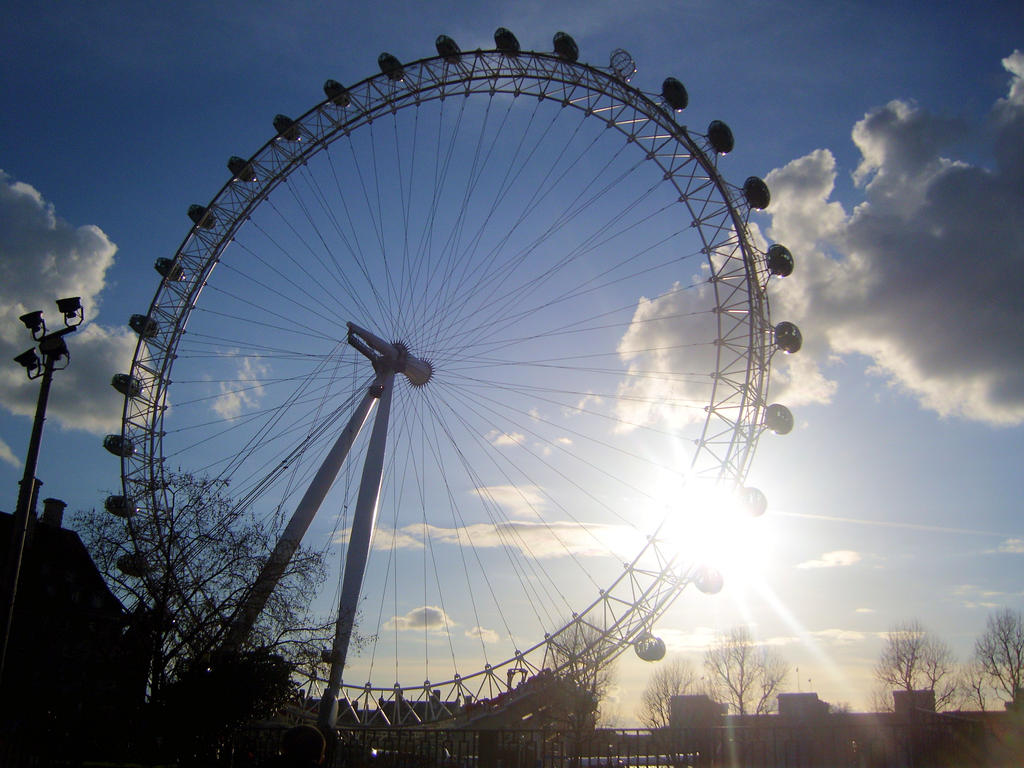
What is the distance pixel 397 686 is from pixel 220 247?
23087 millimetres

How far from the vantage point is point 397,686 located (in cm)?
3556

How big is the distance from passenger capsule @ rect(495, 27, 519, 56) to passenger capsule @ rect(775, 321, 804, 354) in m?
16.8

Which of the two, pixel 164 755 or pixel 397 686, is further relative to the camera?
pixel 397 686

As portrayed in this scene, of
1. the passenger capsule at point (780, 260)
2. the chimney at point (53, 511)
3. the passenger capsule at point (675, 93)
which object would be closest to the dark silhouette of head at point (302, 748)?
the passenger capsule at point (780, 260)

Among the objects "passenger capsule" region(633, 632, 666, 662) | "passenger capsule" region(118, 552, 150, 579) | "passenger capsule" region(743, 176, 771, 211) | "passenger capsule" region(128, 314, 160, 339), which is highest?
"passenger capsule" region(743, 176, 771, 211)

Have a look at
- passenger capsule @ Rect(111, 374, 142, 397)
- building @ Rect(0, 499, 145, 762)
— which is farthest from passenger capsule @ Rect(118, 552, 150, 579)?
passenger capsule @ Rect(111, 374, 142, 397)

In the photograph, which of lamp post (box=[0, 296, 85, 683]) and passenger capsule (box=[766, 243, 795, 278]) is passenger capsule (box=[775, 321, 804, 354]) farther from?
lamp post (box=[0, 296, 85, 683])

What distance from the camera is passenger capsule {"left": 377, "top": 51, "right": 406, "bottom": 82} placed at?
37312 mm

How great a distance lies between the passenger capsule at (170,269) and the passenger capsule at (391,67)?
Answer: 1442cm

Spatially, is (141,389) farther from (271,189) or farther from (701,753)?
(701,753)

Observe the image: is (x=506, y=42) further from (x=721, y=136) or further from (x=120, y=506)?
(x=120, y=506)

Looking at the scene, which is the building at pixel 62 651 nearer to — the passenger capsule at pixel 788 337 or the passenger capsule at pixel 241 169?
the passenger capsule at pixel 241 169

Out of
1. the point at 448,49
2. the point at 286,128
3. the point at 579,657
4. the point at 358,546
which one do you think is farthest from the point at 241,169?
the point at 579,657

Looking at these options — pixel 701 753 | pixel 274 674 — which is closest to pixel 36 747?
pixel 274 674
